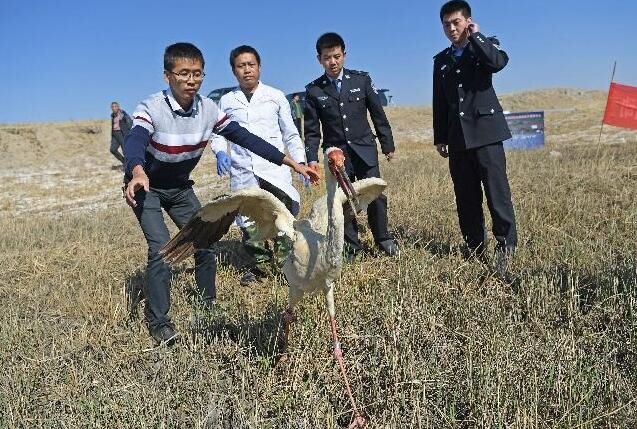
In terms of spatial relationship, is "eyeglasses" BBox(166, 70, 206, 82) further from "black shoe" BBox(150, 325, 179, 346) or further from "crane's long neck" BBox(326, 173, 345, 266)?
"black shoe" BBox(150, 325, 179, 346)

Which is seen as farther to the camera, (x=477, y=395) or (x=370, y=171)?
(x=370, y=171)

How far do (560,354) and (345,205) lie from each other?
196cm

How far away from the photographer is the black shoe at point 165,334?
4052 mm

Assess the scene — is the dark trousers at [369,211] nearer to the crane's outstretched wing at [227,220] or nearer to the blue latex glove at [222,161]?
the blue latex glove at [222,161]

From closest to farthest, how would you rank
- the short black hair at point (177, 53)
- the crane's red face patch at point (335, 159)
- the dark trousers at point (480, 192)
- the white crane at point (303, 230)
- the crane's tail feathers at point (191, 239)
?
the crane's red face patch at point (335, 159), the white crane at point (303, 230), the crane's tail feathers at point (191, 239), the short black hair at point (177, 53), the dark trousers at point (480, 192)

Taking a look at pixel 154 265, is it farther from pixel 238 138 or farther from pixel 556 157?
pixel 556 157

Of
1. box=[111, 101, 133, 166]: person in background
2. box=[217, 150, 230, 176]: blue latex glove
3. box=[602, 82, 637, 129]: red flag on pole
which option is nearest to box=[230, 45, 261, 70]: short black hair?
box=[217, 150, 230, 176]: blue latex glove

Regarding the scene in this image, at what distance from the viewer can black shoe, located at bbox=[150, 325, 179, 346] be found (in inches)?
160

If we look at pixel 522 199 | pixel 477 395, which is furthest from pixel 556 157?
pixel 477 395

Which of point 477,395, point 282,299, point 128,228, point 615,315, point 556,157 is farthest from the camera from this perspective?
point 556,157

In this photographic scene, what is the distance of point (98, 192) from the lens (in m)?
13.9

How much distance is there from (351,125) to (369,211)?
0.92m

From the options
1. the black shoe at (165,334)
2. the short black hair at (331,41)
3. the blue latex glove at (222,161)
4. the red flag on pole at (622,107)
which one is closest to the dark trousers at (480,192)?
the short black hair at (331,41)

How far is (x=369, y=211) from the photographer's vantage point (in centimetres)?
564
